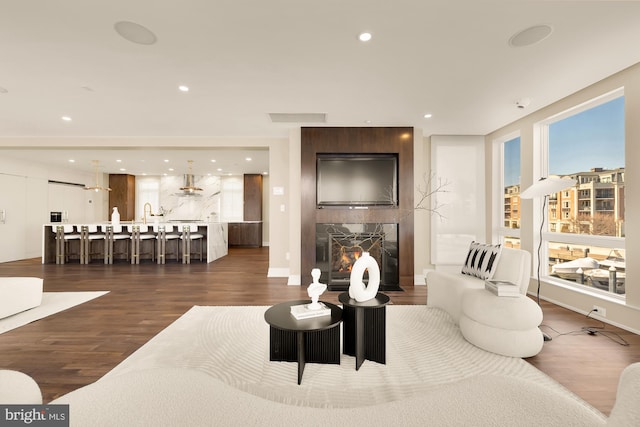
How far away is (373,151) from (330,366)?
3431 mm

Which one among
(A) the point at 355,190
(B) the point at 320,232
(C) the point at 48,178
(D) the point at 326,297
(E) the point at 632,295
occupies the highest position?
(C) the point at 48,178

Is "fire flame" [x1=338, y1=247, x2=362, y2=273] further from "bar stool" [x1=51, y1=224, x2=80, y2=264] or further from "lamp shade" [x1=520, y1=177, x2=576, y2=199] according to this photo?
"bar stool" [x1=51, y1=224, x2=80, y2=264]

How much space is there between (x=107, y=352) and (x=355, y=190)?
144 inches

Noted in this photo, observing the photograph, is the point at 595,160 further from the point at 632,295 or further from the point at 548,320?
the point at 548,320

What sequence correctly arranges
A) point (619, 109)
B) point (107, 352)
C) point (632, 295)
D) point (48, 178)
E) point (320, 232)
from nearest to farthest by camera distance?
point (107, 352) → point (632, 295) → point (619, 109) → point (320, 232) → point (48, 178)

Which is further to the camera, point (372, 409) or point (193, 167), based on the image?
point (193, 167)

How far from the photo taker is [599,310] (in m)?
3.03

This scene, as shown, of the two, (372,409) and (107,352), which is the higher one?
(372,409)

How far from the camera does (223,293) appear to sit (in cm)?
405

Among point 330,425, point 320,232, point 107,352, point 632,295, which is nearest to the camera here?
point 330,425

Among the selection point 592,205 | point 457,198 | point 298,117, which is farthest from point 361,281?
point 457,198

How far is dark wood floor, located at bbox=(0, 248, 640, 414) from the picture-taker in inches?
77.5

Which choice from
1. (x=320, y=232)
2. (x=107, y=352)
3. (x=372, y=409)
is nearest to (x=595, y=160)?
(x=320, y=232)

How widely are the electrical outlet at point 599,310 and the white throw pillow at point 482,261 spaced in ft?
4.42
